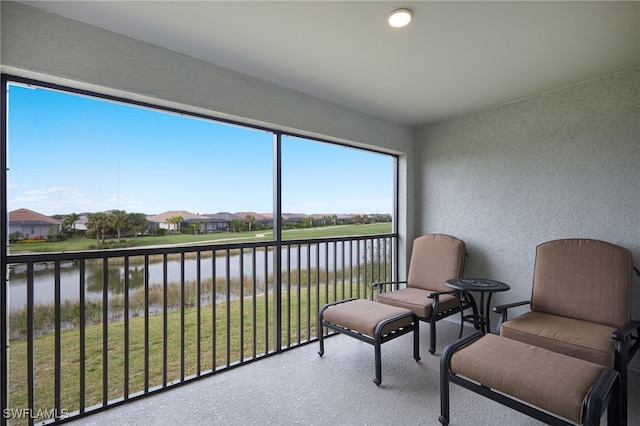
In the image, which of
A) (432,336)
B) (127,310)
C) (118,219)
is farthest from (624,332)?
(118,219)

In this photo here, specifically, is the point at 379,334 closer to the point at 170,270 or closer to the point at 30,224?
the point at 170,270

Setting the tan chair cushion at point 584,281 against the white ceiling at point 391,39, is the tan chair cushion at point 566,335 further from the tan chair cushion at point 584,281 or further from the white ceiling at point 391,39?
the white ceiling at point 391,39

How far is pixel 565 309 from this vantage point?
8.13ft

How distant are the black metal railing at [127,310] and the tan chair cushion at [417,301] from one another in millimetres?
651

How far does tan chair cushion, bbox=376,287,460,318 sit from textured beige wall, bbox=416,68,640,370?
75cm

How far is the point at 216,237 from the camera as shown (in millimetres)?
2609

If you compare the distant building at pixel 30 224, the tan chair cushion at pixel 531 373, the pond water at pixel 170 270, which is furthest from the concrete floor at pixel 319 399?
the distant building at pixel 30 224

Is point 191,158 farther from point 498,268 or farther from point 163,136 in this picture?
point 498,268

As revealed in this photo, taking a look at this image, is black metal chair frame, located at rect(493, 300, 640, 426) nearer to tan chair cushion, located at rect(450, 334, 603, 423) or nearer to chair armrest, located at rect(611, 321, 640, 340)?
chair armrest, located at rect(611, 321, 640, 340)

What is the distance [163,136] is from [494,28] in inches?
98.7

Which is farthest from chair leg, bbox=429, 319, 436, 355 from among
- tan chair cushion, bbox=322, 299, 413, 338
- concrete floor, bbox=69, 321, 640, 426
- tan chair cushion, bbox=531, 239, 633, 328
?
tan chair cushion, bbox=531, 239, 633, 328

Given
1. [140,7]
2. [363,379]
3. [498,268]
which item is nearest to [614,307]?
[498,268]

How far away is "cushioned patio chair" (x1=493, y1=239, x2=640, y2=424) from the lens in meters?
1.94

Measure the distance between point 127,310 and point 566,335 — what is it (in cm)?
306
